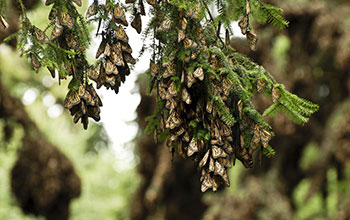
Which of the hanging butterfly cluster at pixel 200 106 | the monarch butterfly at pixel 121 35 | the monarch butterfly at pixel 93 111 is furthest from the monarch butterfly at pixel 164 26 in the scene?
the monarch butterfly at pixel 93 111

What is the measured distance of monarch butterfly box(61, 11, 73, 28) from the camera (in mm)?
1873

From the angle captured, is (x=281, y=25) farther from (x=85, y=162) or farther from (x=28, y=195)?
(x=85, y=162)

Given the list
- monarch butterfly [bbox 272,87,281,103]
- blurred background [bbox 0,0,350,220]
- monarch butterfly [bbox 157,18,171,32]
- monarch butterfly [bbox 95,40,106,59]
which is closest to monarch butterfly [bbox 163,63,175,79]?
monarch butterfly [bbox 157,18,171,32]

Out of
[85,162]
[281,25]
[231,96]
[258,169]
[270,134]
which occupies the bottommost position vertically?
[270,134]

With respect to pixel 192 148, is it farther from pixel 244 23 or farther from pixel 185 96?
pixel 244 23

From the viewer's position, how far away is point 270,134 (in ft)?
6.21

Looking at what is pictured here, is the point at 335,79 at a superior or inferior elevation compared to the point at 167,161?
inferior

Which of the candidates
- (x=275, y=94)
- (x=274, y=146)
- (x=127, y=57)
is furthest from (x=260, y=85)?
(x=274, y=146)

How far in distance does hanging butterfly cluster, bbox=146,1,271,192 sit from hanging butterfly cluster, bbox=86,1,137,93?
0.39ft

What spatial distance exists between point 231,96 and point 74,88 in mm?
503

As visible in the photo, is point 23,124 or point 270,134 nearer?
point 270,134

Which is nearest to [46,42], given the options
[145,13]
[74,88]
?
[74,88]

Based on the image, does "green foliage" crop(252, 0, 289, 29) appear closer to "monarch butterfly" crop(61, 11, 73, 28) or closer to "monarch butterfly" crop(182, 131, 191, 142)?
"monarch butterfly" crop(182, 131, 191, 142)

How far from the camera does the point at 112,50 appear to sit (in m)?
Answer: 1.87
